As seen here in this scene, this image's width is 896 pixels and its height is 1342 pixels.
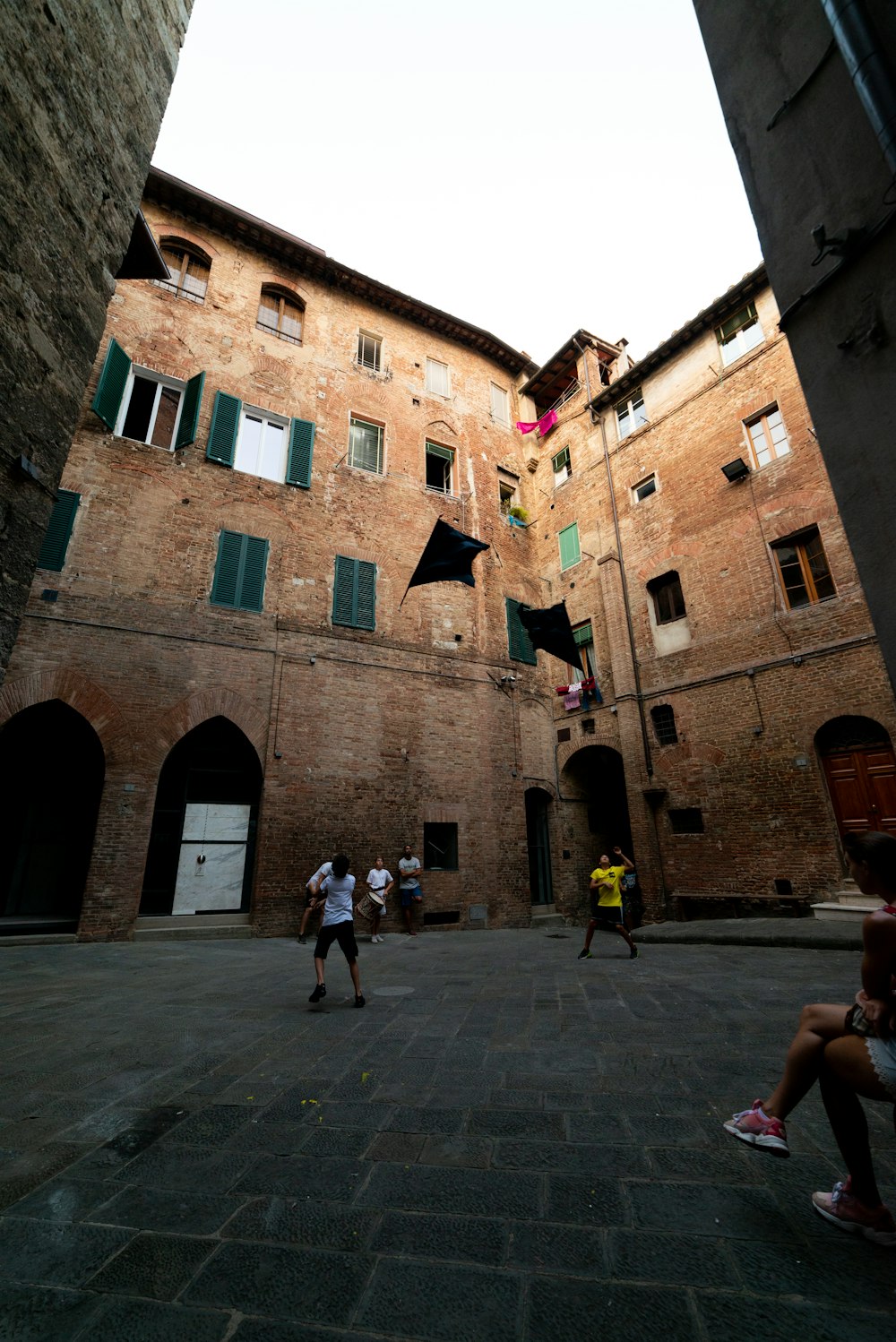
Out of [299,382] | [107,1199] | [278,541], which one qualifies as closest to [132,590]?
[278,541]

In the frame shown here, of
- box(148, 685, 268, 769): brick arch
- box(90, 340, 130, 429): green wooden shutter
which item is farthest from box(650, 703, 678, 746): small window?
box(90, 340, 130, 429): green wooden shutter

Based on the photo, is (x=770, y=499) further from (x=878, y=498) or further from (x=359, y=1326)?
(x=359, y=1326)

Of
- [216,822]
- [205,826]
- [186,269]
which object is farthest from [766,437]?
[205,826]

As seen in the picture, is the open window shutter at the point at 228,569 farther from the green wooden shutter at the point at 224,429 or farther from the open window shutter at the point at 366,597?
the open window shutter at the point at 366,597

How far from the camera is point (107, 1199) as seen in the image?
7.52ft

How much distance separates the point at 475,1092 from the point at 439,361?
17.8m

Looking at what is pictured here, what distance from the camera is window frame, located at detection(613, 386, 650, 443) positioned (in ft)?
50.9

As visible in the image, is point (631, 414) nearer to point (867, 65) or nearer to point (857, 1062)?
point (867, 65)

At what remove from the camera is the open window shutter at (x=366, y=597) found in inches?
493

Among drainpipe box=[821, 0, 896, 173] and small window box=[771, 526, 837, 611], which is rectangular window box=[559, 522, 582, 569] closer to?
small window box=[771, 526, 837, 611]

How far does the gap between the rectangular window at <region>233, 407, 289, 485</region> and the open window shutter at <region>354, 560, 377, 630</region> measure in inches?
107

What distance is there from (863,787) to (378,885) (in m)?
8.95

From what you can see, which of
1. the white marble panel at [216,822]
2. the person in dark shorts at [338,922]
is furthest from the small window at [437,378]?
the person in dark shorts at [338,922]

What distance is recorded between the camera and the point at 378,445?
48.2 feet
